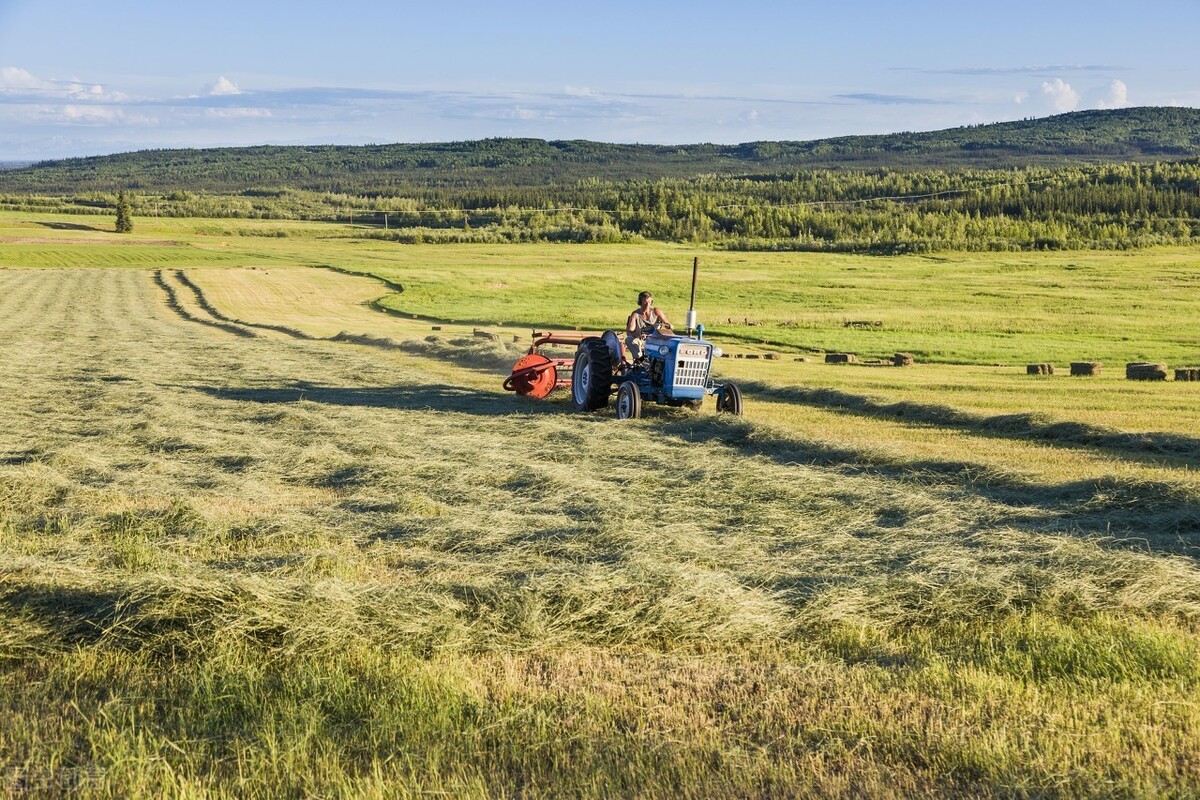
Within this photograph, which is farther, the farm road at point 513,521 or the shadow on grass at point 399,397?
the shadow on grass at point 399,397

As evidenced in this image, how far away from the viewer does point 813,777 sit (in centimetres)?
472

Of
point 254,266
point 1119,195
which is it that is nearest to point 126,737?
point 254,266

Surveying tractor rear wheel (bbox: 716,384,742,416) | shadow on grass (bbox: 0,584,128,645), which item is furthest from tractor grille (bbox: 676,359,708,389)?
shadow on grass (bbox: 0,584,128,645)

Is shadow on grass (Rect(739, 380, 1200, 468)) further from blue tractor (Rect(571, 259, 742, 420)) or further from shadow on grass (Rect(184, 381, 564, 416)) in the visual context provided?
shadow on grass (Rect(184, 381, 564, 416))

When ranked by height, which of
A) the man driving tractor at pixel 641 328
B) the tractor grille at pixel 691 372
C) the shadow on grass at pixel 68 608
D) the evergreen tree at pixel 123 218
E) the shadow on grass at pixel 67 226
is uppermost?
the man driving tractor at pixel 641 328

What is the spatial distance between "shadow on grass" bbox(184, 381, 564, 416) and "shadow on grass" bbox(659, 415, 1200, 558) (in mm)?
4663

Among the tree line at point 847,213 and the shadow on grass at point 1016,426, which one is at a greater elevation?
the tree line at point 847,213

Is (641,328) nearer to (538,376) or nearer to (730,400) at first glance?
(730,400)

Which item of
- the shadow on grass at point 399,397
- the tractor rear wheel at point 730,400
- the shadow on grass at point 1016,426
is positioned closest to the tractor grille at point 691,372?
the tractor rear wheel at point 730,400

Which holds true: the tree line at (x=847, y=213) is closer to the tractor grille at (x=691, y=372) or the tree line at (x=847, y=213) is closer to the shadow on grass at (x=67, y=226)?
the shadow on grass at (x=67, y=226)

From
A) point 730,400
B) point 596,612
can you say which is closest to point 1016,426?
point 730,400

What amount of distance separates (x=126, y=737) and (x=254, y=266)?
70700 millimetres

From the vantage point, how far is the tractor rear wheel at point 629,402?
15266 mm

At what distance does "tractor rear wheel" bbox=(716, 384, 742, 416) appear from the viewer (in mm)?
15617
